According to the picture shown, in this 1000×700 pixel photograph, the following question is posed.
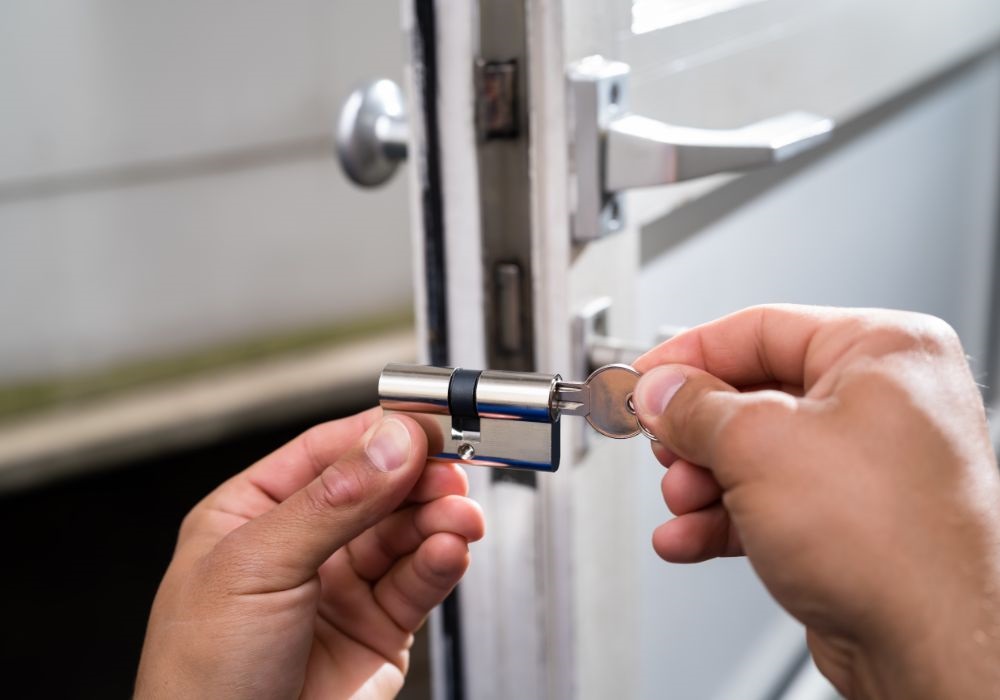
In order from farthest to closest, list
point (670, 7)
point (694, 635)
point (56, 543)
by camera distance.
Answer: point (56, 543) < point (694, 635) < point (670, 7)

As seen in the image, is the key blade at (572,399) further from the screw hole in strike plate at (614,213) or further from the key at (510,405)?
the screw hole in strike plate at (614,213)

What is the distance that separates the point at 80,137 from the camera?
1772 millimetres

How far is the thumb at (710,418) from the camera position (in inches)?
13.4

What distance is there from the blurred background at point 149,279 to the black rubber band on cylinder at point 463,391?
4.34ft

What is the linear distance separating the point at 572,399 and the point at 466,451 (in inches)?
2.1

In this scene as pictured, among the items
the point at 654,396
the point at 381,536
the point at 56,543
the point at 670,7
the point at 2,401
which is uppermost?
the point at 670,7

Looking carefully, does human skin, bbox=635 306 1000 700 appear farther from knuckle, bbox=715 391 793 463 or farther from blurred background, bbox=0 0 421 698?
blurred background, bbox=0 0 421 698

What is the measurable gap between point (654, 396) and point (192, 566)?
0.81 feet

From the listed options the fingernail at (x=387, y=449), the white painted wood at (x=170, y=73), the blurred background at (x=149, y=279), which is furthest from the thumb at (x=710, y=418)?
the white painted wood at (x=170, y=73)

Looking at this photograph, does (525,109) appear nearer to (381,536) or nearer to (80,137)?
(381,536)

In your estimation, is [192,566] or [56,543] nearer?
[192,566]

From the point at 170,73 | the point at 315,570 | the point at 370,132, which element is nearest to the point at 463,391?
the point at 315,570

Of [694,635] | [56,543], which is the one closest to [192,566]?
[694,635]

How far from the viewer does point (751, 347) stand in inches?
16.8
